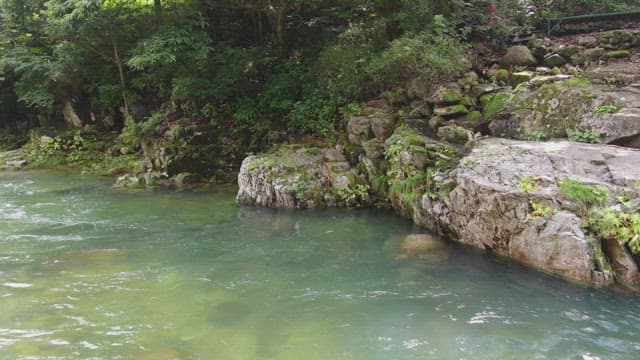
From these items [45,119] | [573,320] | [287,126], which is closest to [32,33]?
[45,119]

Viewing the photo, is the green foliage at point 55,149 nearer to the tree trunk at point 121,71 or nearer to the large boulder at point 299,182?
the tree trunk at point 121,71

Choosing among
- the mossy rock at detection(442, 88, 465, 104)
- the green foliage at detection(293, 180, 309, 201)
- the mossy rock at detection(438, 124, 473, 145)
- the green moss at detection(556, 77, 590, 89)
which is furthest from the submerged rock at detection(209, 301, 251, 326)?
the green moss at detection(556, 77, 590, 89)

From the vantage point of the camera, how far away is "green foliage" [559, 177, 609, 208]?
→ 23.2 feet

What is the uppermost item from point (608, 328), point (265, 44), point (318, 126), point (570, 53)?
point (265, 44)

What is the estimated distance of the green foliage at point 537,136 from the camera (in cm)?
990

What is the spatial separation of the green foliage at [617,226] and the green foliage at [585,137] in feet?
9.07

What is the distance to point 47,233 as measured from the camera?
9.80 metres

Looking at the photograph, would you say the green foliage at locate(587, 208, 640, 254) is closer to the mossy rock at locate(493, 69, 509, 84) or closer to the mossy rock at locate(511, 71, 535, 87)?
the mossy rock at locate(511, 71, 535, 87)

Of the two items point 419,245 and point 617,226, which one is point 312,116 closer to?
point 419,245

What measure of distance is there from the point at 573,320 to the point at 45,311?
6275 millimetres

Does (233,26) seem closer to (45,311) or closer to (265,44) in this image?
(265,44)

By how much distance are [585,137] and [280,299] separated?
642 cm

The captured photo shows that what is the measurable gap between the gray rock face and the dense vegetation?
12.8 feet

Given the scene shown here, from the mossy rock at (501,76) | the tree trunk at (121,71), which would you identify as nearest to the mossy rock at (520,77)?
the mossy rock at (501,76)
